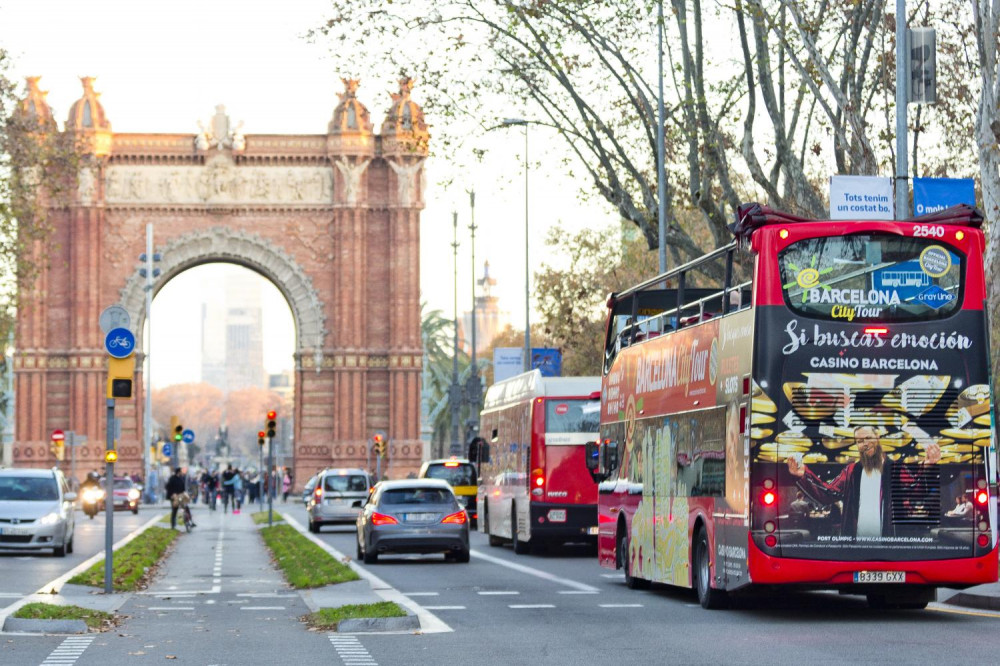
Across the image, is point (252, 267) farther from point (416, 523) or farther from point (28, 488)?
point (416, 523)

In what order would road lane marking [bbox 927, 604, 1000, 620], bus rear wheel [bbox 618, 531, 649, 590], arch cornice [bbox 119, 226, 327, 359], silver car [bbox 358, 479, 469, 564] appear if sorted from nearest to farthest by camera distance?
road lane marking [bbox 927, 604, 1000, 620], bus rear wheel [bbox 618, 531, 649, 590], silver car [bbox 358, 479, 469, 564], arch cornice [bbox 119, 226, 327, 359]

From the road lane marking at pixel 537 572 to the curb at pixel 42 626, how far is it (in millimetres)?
7175

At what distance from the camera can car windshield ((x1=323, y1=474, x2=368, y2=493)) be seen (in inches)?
1726

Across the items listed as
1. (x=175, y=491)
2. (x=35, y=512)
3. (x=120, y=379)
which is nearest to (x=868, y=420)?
(x=120, y=379)

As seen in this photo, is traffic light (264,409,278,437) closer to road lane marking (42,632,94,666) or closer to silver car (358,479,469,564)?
silver car (358,479,469,564)

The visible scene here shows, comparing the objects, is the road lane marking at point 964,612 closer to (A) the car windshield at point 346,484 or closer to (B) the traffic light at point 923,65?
(B) the traffic light at point 923,65

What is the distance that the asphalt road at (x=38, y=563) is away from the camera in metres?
22.4

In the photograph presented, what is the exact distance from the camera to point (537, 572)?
26047mm

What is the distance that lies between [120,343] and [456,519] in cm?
874

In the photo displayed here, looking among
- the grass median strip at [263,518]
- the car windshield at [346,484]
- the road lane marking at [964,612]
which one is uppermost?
the car windshield at [346,484]

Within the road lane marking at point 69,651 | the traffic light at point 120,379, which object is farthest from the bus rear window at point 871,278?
the traffic light at point 120,379

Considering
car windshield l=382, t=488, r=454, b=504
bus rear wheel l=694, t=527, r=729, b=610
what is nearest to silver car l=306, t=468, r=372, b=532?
car windshield l=382, t=488, r=454, b=504

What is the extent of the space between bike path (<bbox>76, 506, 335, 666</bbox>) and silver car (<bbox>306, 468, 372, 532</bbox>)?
11.4 meters

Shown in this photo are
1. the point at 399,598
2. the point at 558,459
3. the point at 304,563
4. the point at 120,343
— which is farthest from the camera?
the point at 558,459
